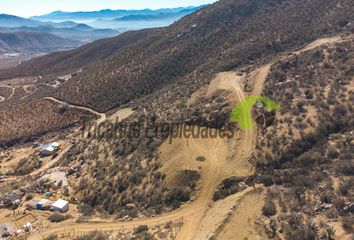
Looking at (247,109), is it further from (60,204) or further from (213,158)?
(60,204)

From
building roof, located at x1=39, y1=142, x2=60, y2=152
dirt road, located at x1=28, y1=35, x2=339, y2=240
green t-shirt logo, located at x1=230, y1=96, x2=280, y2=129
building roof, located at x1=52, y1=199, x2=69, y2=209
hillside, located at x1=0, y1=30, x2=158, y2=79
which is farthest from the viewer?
hillside, located at x1=0, y1=30, x2=158, y2=79

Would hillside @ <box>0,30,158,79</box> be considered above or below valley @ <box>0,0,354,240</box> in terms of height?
above

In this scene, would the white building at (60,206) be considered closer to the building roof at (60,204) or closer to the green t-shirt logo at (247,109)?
the building roof at (60,204)

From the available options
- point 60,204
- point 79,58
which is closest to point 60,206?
point 60,204

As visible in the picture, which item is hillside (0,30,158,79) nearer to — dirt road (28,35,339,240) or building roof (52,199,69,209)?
building roof (52,199,69,209)

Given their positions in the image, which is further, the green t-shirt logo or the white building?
the green t-shirt logo

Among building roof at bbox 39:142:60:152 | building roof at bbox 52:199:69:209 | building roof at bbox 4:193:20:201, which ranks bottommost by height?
building roof at bbox 4:193:20:201

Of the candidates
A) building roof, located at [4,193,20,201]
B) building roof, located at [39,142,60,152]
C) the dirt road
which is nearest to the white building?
the dirt road
